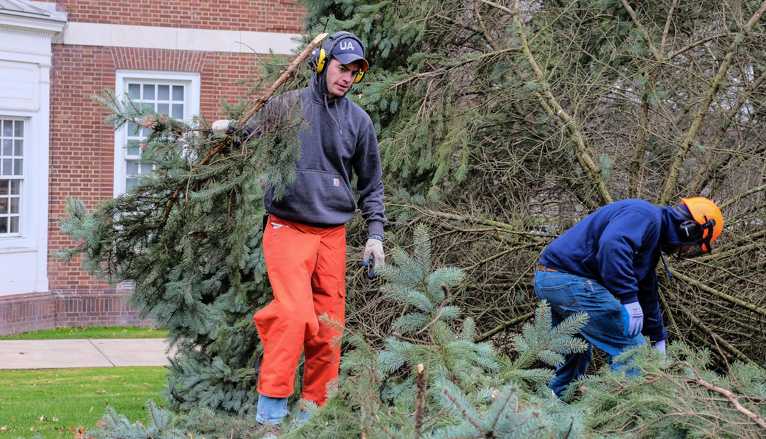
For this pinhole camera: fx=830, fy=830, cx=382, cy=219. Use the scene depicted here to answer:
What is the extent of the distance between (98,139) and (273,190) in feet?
32.8

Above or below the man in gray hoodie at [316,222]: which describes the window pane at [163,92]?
above

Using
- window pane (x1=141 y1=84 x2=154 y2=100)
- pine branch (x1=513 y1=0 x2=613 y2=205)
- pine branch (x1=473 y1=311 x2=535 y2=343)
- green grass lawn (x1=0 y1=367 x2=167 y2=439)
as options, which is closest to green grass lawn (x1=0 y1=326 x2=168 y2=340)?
green grass lawn (x1=0 y1=367 x2=167 y2=439)

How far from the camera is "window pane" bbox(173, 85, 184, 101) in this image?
14.0m

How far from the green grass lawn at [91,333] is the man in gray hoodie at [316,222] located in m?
8.31

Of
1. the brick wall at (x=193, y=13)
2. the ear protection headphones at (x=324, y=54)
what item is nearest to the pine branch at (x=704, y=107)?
the ear protection headphones at (x=324, y=54)

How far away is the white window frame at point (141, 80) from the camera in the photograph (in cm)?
1351

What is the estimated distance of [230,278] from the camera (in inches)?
241

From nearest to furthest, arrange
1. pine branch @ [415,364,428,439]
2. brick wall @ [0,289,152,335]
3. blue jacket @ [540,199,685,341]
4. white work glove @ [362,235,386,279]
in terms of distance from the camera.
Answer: pine branch @ [415,364,428,439] < white work glove @ [362,235,386,279] < blue jacket @ [540,199,685,341] < brick wall @ [0,289,152,335]

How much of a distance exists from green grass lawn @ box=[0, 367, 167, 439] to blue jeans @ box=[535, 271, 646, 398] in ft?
11.4

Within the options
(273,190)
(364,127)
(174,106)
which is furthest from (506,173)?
(174,106)

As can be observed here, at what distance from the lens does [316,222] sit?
14.2 ft

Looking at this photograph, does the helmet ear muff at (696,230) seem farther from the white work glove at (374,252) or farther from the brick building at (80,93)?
the brick building at (80,93)

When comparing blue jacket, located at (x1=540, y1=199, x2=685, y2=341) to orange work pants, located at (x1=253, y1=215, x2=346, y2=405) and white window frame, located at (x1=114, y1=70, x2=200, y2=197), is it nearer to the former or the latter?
orange work pants, located at (x1=253, y1=215, x2=346, y2=405)

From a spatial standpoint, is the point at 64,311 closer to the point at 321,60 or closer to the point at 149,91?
the point at 149,91
